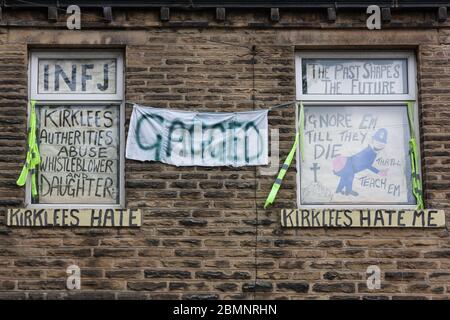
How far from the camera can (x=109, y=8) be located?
9.00 m

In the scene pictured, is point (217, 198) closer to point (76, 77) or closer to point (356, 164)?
point (356, 164)

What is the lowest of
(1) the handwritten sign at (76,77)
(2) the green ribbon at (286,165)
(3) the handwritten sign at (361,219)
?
(3) the handwritten sign at (361,219)

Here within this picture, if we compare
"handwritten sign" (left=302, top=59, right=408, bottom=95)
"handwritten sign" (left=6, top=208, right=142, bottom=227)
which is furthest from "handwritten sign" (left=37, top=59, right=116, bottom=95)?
"handwritten sign" (left=302, top=59, right=408, bottom=95)

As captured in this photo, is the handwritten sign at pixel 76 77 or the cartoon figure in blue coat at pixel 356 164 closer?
the cartoon figure in blue coat at pixel 356 164

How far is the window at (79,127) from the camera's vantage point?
29.3 feet

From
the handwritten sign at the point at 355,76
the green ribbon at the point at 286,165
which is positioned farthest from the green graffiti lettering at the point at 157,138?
the handwritten sign at the point at 355,76

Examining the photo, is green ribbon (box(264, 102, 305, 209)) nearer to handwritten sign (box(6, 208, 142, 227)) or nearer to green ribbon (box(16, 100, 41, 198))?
handwritten sign (box(6, 208, 142, 227))

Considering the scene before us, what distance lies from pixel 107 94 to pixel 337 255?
2.91m

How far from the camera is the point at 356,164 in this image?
9047 millimetres

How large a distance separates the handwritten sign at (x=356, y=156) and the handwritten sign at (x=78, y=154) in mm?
2012

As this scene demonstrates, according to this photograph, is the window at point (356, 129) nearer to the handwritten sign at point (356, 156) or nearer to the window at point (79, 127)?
the handwritten sign at point (356, 156)

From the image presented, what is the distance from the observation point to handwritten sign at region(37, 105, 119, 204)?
8.95 m
